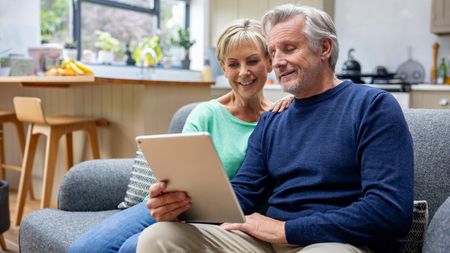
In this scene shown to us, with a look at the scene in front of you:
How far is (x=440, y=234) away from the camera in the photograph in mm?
1111

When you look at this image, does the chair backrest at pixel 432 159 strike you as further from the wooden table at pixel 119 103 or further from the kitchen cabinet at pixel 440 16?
the kitchen cabinet at pixel 440 16

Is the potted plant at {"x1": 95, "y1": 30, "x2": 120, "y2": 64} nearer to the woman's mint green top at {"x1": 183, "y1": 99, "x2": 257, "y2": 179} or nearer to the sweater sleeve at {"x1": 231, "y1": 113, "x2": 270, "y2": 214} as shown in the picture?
the woman's mint green top at {"x1": 183, "y1": 99, "x2": 257, "y2": 179}

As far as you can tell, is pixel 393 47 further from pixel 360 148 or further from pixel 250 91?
pixel 360 148

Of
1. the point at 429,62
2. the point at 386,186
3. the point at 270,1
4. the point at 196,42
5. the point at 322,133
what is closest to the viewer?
the point at 386,186

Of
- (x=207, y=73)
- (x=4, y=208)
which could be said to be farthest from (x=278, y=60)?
(x=207, y=73)

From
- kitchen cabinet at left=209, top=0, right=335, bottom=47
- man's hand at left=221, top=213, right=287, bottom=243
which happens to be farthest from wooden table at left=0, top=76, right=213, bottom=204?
kitchen cabinet at left=209, top=0, right=335, bottom=47

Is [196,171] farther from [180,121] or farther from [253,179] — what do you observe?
[180,121]

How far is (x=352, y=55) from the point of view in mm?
5613

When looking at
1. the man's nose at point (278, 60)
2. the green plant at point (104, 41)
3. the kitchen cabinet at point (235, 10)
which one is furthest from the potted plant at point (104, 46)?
the man's nose at point (278, 60)

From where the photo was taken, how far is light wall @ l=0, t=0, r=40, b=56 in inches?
173

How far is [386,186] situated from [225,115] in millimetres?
735

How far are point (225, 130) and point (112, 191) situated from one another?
0.63 meters

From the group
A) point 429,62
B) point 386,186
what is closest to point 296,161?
point 386,186

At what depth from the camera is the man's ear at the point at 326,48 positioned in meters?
1.46
